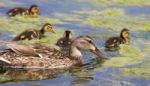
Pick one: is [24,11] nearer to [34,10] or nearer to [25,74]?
[34,10]

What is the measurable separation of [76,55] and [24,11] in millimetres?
2401

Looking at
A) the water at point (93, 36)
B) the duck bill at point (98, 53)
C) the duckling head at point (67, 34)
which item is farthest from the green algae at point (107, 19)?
the duck bill at point (98, 53)

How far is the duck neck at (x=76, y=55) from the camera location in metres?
8.10

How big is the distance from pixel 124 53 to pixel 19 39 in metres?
1.45

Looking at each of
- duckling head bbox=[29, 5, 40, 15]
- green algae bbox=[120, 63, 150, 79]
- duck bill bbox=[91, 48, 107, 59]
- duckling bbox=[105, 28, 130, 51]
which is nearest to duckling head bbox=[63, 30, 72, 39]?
duckling bbox=[105, 28, 130, 51]

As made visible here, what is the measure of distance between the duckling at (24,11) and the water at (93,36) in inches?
5.0

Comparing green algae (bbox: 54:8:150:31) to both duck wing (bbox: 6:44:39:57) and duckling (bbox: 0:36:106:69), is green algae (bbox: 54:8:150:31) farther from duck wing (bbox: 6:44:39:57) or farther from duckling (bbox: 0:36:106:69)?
duck wing (bbox: 6:44:39:57)

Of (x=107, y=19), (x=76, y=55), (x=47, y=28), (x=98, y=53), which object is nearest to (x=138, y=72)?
(x=98, y=53)

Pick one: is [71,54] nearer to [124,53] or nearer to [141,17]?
[124,53]

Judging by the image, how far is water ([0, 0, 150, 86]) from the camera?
7.26 m

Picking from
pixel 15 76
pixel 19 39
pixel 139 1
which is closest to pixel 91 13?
pixel 139 1

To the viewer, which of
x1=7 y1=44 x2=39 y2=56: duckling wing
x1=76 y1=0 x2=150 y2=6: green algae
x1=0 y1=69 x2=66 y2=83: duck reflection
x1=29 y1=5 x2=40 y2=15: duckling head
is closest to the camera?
x1=0 y1=69 x2=66 y2=83: duck reflection

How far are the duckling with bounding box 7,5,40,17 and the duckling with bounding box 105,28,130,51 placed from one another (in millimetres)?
1729

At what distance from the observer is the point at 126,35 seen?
9.02m
